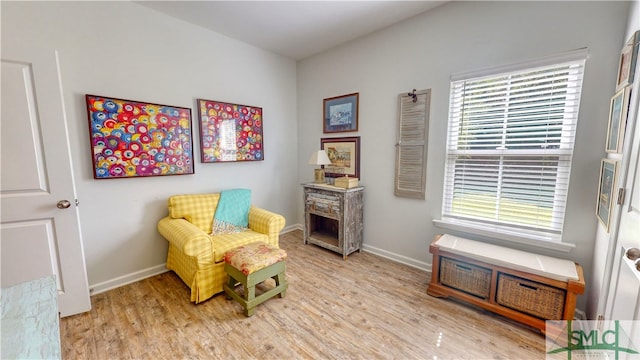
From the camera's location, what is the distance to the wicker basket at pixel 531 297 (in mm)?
1591

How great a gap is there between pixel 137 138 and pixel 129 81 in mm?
524

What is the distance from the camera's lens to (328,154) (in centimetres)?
329

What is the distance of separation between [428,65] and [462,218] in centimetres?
153

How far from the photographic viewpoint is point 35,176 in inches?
64.9

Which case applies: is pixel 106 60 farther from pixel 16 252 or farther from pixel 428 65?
pixel 428 65

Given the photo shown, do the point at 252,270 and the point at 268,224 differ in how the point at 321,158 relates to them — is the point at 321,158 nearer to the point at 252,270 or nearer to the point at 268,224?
the point at 268,224

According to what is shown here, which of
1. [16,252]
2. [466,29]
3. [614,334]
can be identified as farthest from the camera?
[466,29]

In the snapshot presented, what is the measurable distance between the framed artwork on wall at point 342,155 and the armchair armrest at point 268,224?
42.4 inches

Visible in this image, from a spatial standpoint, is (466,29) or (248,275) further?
(466,29)

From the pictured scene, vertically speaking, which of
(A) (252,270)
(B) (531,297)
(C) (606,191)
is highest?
(C) (606,191)

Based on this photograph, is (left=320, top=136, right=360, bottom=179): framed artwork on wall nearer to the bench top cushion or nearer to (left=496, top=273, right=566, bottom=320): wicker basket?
the bench top cushion

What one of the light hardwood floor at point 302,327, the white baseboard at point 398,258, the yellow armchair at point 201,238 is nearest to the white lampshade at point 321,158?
the yellow armchair at point 201,238

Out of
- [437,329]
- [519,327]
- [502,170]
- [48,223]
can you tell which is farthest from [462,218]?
[48,223]

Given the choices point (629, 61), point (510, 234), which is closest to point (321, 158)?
point (510, 234)
